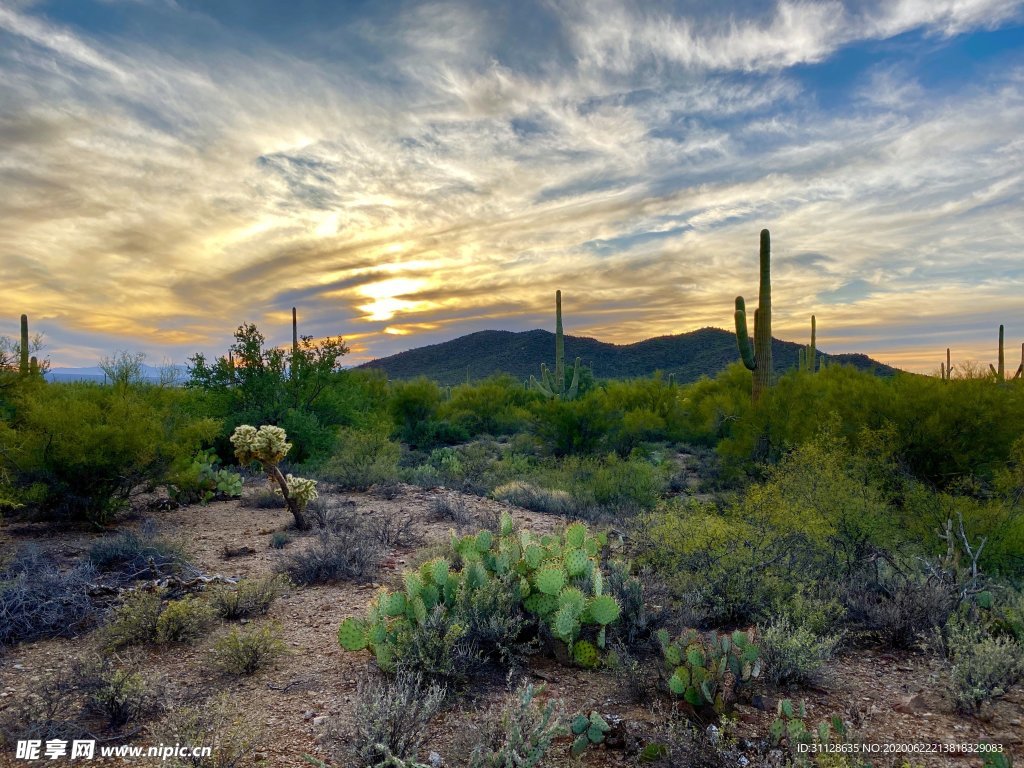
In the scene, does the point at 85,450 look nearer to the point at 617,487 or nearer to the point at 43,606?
the point at 43,606

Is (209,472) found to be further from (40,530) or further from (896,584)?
(896,584)

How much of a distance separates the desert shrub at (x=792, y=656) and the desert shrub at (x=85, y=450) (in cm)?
876

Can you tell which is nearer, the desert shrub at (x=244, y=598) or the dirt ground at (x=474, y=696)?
the dirt ground at (x=474, y=696)

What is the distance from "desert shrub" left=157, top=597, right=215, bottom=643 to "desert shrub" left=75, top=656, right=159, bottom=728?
0.92 meters

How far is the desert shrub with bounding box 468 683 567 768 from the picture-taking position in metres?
3.29

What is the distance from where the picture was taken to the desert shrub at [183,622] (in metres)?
5.27

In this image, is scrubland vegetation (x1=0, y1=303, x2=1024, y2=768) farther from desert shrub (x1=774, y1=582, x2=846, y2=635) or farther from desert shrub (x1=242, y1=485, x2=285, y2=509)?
desert shrub (x1=242, y1=485, x2=285, y2=509)

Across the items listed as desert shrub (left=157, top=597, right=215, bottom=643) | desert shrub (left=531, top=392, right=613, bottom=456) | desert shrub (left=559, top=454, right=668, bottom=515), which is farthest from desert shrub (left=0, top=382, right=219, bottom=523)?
desert shrub (left=531, top=392, right=613, bottom=456)

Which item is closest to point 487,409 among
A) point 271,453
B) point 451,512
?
point 451,512

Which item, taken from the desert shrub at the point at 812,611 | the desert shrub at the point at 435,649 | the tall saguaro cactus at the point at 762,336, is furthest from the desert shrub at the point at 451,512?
the tall saguaro cactus at the point at 762,336

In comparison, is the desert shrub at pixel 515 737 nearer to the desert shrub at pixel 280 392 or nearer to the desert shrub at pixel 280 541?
the desert shrub at pixel 280 541

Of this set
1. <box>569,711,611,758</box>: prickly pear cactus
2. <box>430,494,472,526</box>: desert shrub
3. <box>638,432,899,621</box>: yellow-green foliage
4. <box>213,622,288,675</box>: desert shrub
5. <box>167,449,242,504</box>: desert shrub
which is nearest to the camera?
<box>569,711,611,758</box>: prickly pear cactus

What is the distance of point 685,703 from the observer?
414 centimetres

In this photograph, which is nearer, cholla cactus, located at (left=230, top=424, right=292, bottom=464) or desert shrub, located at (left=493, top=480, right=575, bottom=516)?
cholla cactus, located at (left=230, top=424, right=292, bottom=464)
